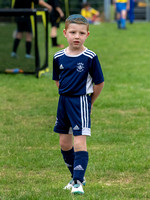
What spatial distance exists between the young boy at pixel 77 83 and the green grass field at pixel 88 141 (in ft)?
1.13

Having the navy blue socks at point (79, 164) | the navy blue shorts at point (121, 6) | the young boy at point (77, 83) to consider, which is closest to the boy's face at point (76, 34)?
the young boy at point (77, 83)

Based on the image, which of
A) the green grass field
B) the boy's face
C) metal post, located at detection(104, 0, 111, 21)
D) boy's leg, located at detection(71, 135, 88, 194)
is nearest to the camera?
the boy's face

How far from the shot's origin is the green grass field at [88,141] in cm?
481

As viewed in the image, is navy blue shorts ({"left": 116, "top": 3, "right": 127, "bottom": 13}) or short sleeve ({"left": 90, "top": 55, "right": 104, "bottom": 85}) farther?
navy blue shorts ({"left": 116, "top": 3, "right": 127, "bottom": 13})

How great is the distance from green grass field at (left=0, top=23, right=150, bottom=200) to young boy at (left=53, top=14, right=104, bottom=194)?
13.5 inches

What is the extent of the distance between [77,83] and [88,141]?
90.0 inches

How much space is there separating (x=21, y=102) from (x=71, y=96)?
458 centimetres

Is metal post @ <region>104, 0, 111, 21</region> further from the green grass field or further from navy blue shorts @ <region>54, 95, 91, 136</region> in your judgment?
navy blue shorts @ <region>54, 95, 91, 136</region>

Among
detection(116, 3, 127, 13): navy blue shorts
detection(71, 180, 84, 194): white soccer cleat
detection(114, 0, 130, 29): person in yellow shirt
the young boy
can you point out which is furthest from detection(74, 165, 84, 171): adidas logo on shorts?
detection(116, 3, 127, 13): navy blue shorts

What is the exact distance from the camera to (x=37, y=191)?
465cm

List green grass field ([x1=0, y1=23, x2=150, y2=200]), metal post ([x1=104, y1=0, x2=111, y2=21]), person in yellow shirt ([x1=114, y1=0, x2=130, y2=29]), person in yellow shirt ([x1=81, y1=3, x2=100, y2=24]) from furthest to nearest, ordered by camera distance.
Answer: metal post ([x1=104, y1=0, x2=111, y2=21])
person in yellow shirt ([x1=81, y1=3, x2=100, y2=24])
person in yellow shirt ([x1=114, y1=0, x2=130, y2=29])
green grass field ([x1=0, y1=23, x2=150, y2=200])

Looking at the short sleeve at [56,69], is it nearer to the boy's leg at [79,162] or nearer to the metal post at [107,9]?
the boy's leg at [79,162]

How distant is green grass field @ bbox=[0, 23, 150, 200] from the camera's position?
481cm

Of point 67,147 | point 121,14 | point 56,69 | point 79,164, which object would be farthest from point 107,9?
point 79,164
